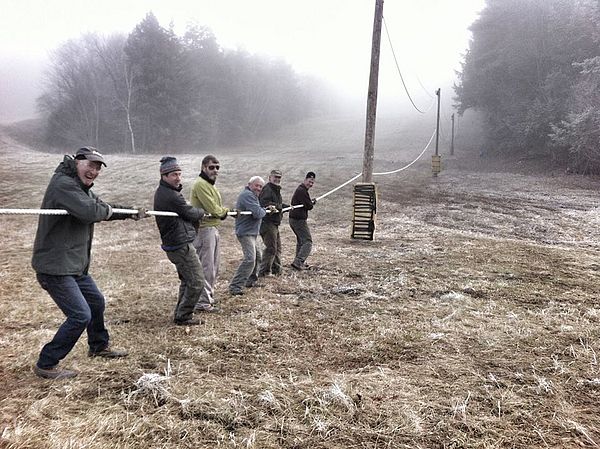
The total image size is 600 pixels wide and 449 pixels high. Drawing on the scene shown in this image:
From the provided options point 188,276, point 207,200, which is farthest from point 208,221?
point 188,276

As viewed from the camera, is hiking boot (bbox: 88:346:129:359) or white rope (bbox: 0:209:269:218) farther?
hiking boot (bbox: 88:346:129:359)

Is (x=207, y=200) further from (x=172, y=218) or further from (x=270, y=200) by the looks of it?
(x=270, y=200)

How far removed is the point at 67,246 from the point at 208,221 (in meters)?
2.23

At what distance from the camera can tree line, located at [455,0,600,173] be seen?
22516mm

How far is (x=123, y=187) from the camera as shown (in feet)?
67.5

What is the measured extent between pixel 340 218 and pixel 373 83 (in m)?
5.05

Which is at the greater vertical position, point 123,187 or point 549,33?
point 549,33

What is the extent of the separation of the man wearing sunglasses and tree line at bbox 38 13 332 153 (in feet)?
132

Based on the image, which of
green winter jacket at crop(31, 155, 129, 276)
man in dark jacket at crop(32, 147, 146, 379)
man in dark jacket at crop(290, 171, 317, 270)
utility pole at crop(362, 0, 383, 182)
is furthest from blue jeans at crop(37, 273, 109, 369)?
utility pole at crop(362, 0, 383, 182)

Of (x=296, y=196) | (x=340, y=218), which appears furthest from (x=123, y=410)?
(x=340, y=218)

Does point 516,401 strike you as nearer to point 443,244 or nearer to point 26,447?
point 26,447

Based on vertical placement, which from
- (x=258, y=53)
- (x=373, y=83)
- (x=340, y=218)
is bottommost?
(x=340, y=218)

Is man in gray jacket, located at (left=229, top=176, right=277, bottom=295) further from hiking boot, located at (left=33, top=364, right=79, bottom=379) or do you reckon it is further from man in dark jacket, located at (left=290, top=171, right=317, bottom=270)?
hiking boot, located at (left=33, top=364, right=79, bottom=379)

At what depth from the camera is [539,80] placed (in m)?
29.4
